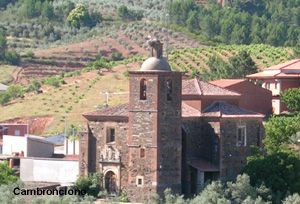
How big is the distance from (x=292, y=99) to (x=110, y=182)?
1747cm

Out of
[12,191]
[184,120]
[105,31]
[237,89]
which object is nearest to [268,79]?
[237,89]

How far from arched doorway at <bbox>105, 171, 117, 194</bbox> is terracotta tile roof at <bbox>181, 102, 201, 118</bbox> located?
13.4ft

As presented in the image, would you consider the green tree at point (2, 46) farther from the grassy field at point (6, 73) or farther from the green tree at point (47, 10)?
the green tree at point (47, 10)

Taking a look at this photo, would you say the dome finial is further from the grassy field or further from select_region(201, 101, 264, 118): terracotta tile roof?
the grassy field

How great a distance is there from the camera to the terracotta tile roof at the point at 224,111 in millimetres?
64875

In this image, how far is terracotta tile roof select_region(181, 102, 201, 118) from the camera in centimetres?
6462

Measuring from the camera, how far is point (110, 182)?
210 ft

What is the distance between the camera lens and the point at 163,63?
63.2 m

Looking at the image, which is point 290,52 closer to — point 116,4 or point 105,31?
point 105,31

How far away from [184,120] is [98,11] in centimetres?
9337

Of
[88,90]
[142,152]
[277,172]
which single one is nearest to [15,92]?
[88,90]

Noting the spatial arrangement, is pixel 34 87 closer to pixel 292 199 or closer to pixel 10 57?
pixel 10 57

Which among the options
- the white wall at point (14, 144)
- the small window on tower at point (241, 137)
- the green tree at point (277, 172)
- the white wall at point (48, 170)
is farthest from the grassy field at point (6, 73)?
the green tree at point (277, 172)

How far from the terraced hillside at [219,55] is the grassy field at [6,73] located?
15.5m
